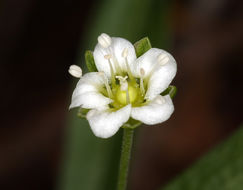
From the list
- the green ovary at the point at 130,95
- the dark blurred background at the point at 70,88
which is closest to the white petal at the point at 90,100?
the green ovary at the point at 130,95

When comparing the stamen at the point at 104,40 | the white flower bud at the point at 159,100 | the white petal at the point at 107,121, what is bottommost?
the white petal at the point at 107,121

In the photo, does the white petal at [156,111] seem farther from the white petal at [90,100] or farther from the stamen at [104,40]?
the stamen at [104,40]

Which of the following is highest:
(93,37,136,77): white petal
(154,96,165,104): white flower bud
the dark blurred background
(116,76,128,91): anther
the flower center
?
(93,37,136,77): white petal

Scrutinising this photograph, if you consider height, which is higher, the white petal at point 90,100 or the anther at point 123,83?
the anther at point 123,83

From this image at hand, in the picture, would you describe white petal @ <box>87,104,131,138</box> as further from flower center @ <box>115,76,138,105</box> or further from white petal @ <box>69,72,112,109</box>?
flower center @ <box>115,76,138,105</box>

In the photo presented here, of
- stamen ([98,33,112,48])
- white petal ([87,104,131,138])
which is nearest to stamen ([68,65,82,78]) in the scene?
stamen ([98,33,112,48])
